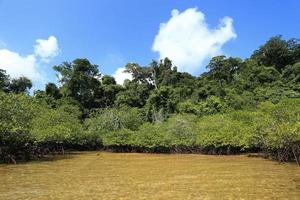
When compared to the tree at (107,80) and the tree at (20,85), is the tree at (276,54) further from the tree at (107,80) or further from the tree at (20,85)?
the tree at (20,85)

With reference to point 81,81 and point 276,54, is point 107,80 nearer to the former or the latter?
point 81,81

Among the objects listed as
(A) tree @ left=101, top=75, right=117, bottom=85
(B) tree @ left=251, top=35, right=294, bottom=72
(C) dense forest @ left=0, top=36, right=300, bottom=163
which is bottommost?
(C) dense forest @ left=0, top=36, right=300, bottom=163

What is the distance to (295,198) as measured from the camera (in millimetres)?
9859

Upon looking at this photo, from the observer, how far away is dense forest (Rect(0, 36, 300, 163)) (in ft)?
69.8

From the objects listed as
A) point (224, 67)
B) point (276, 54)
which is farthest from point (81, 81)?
point (276, 54)

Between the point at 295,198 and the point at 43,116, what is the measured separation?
23.7 metres

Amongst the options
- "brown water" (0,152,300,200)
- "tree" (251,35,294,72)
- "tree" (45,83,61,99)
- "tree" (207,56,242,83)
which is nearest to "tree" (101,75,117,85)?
"tree" (45,83,61,99)

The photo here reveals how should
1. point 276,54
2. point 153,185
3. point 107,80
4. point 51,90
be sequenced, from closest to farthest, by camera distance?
point 153,185 < point 51,90 < point 107,80 < point 276,54

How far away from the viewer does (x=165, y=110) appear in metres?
43.3

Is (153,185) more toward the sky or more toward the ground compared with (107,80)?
more toward the ground

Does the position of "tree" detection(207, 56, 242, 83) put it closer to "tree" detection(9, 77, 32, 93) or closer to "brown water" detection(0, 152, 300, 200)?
"tree" detection(9, 77, 32, 93)

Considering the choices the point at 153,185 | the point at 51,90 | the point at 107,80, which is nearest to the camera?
the point at 153,185

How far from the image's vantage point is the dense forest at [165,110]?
2127cm

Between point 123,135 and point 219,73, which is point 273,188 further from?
point 219,73
